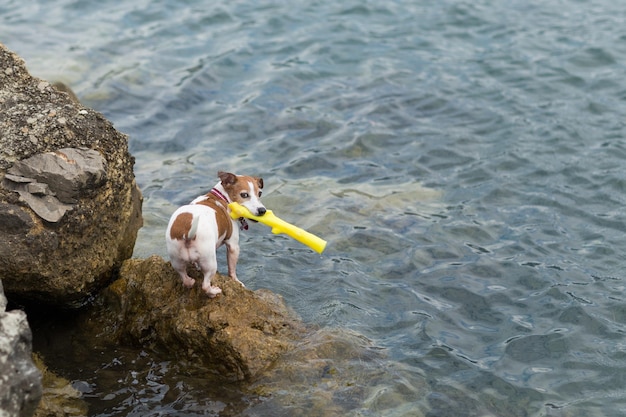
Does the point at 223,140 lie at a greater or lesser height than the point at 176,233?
lesser

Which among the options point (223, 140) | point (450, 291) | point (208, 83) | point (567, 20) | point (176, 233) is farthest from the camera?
point (567, 20)

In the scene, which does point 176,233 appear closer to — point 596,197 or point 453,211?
point 453,211

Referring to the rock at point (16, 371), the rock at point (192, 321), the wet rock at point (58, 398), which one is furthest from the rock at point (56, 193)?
the rock at point (16, 371)

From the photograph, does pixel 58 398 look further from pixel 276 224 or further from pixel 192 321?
pixel 276 224

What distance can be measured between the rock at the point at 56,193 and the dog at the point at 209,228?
63 cm

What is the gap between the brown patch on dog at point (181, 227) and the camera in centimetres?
537

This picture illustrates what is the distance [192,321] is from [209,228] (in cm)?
73

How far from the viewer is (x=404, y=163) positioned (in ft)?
33.6

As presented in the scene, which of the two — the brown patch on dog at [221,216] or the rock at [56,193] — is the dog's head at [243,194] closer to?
the brown patch on dog at [221,216]

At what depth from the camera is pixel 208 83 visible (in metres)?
12.8

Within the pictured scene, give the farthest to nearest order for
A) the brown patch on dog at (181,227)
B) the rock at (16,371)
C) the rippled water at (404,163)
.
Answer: the rippled water at (404,163), the brown patch on dog at (181,227), the rock at (16,371)

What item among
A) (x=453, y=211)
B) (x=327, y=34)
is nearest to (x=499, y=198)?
(x=453, y=211)

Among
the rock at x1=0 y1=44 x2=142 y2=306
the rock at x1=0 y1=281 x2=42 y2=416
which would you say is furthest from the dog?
the rock at x1=0 y1=281 x2=42 y2=416

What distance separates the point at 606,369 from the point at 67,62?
394 inches
